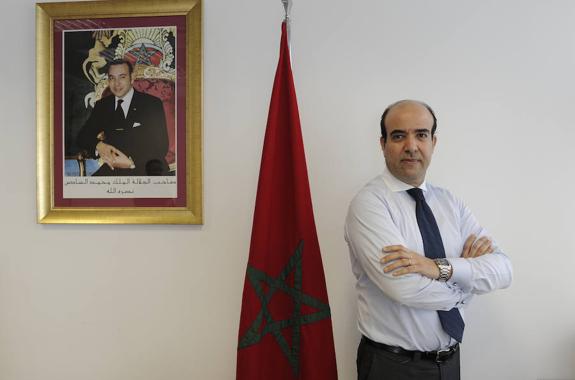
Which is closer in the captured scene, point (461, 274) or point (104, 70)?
point (461, 274)

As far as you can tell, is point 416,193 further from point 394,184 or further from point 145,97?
point 145,97

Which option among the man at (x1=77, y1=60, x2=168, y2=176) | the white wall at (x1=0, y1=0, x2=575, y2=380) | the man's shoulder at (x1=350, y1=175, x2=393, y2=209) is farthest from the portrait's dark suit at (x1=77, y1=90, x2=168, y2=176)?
the man's shoulder at (x1=350, y1=175, x2=393, y2=209)

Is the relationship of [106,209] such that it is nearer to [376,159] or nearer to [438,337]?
[376,159]

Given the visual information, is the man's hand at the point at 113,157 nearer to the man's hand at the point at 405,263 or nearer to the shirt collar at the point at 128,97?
the shirt collar at the point at 128,97

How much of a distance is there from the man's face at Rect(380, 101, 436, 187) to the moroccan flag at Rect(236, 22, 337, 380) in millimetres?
378

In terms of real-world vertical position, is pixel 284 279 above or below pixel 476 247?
below

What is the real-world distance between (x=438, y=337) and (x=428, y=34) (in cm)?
128

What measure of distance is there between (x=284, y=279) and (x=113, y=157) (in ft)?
3.25

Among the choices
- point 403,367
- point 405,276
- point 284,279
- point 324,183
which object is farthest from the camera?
point 324,183

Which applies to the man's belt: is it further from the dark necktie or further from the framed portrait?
the framed portrait

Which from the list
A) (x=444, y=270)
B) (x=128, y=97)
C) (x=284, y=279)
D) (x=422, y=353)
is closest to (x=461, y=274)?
(x=444, y=270)

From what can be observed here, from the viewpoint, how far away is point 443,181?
5.73 feet

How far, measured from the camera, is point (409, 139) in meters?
1.32

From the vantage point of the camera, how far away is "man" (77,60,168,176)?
1.82 meters
